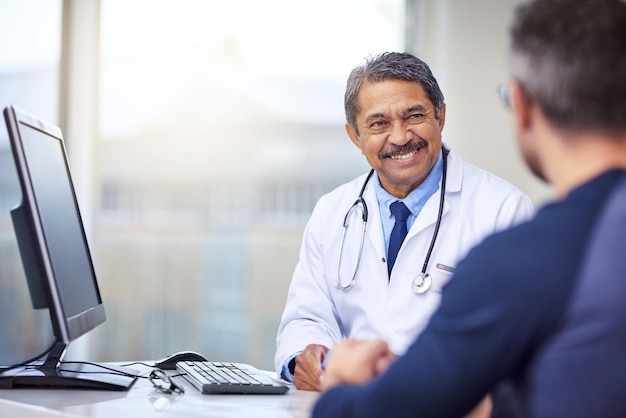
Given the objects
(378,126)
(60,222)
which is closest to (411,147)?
(378,126)

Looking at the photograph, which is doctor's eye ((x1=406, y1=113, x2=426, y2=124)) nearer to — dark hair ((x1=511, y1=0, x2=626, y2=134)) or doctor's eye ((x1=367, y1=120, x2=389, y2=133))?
doctor's eye ((x1=367, y1=120, x2=389, y2=133))

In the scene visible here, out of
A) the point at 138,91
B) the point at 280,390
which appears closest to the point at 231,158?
the point at 138,91

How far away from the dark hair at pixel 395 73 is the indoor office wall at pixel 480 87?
58.2 inches

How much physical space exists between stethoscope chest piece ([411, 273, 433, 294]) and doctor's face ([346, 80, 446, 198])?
0.95ft

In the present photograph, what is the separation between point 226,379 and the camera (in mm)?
1561

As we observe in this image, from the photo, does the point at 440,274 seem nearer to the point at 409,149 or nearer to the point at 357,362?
the point at 409,149

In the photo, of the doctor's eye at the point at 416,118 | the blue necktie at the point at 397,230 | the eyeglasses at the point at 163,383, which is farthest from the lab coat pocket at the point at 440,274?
the eyeglasses at the point at 163,383

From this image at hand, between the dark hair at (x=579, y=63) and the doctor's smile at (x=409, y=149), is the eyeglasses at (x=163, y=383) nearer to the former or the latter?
the doctor's smile at (x=409, y=149)

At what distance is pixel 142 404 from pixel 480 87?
2.56 metres

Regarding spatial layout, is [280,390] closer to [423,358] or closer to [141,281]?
[423,358]

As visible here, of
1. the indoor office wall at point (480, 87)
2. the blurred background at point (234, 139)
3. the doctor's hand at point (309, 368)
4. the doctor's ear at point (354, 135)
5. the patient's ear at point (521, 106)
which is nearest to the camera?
the patient's ear at point (521, 106)

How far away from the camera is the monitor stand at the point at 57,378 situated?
1.49 meters

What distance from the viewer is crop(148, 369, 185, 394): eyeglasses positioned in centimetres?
151

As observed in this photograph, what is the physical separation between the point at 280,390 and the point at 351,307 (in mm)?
467
